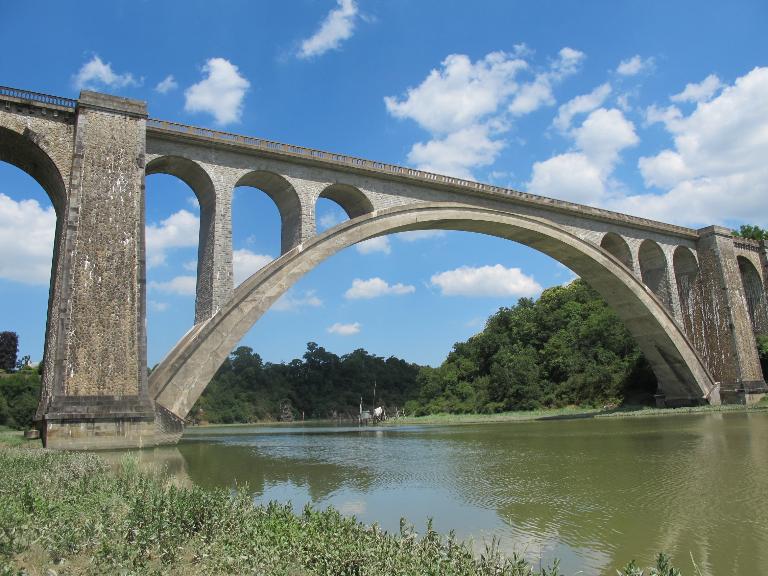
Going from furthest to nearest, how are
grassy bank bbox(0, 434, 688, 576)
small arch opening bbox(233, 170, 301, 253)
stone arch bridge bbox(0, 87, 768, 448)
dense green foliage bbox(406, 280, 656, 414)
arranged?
dense green foliage bbox(406, 280, 656, 414)
small arch opening bbox(233, 170, 301, 253)
stone arch bridge bbox(0, 87, 768, 448)
grassy bank bbox(0, 434, 688, 576)

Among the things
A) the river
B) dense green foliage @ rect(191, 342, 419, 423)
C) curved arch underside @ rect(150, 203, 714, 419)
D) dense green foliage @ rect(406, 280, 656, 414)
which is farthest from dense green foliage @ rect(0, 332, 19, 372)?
the river

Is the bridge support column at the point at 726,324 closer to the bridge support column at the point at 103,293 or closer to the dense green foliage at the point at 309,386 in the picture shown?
the bridge support column at the point at 103,293

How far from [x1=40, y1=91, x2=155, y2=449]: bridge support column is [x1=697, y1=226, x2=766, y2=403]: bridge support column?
28.0 meters

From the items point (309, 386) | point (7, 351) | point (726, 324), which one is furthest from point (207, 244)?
point (309, 386)

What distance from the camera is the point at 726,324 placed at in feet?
103

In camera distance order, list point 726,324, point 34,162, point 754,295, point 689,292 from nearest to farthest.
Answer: point 34,162
point 726,324
point 689,292
point 754,295

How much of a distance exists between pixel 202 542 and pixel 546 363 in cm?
3989

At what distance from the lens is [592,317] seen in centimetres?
4059

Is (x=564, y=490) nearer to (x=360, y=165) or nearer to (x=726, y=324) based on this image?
(x=360, y=165)

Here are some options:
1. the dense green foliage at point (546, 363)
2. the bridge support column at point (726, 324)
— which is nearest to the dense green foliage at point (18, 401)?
the dense green foliage at point (546, 363)

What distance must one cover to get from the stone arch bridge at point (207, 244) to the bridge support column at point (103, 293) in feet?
0.11

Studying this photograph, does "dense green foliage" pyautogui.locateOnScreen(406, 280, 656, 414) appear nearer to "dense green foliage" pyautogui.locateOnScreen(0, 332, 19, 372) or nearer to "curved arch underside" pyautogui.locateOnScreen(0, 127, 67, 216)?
"curved arch underside" pyautogui.locateOnScreen(0, 127, 67, 216)

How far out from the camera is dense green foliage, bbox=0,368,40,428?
38.6 meters

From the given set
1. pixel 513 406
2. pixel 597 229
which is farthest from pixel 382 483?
pixel 513 406
